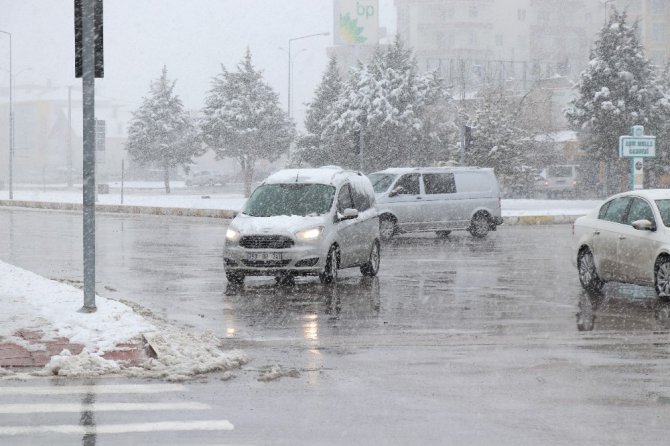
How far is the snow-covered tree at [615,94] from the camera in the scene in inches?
2163

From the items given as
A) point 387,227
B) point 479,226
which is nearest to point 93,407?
point 387,227

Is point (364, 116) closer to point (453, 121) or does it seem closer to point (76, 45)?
point (453, 121)

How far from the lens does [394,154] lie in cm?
5847

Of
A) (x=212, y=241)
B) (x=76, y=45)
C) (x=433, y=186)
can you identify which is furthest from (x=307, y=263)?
(x=433, y=186)

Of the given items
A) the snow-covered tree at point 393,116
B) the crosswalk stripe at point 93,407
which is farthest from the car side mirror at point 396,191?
the snow-covered tree at point 393,116

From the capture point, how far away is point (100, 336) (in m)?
10.0

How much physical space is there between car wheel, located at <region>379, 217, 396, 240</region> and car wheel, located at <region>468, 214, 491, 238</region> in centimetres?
262

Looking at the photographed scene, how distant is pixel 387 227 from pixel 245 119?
124 ft

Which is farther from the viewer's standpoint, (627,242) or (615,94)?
(615,94)

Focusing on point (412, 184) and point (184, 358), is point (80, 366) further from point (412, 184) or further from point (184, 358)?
Answer: point (412, 184)

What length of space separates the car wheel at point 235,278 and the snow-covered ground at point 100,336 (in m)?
3.49

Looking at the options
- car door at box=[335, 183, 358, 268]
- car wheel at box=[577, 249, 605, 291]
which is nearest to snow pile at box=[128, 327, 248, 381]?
car door at box=[335, 183, 358, 268]

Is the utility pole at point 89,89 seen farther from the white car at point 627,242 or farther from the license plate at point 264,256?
the white car at point 627,242

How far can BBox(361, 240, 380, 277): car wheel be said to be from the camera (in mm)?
17969
